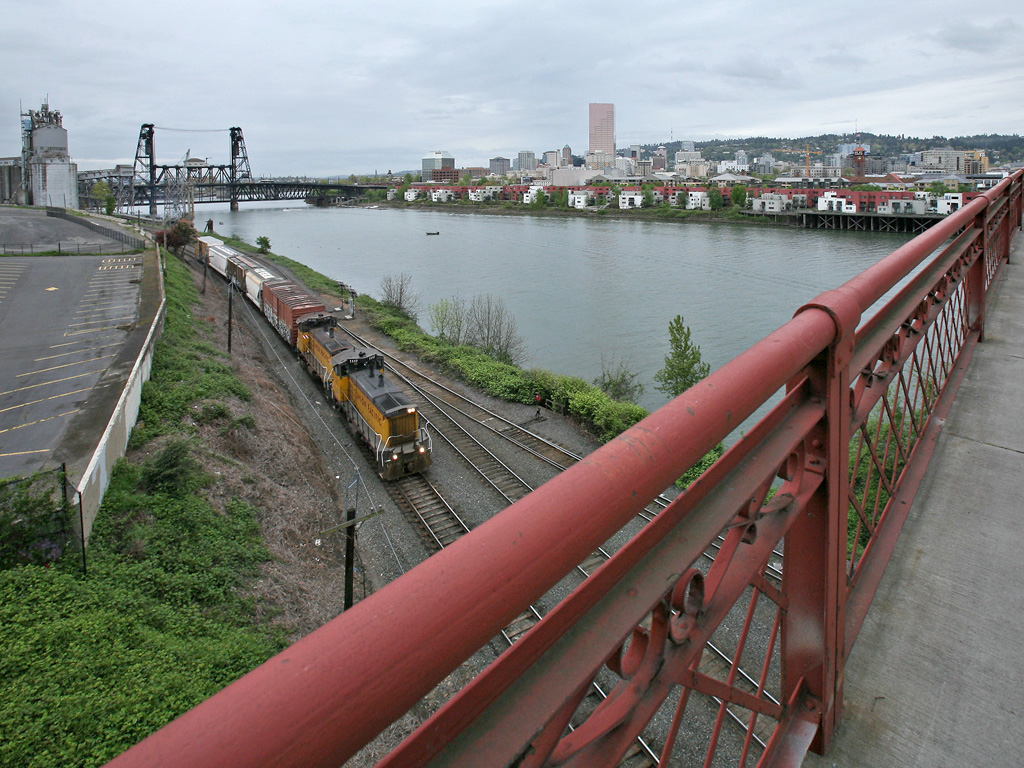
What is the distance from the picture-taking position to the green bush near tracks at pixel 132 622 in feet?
14.7

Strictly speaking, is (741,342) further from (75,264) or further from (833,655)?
(75,264)

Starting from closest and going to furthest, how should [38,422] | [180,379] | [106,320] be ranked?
[38,422]
[180,379]
[106,320]

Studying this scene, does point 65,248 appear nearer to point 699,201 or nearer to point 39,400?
point 39,400

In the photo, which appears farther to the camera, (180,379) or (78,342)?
(78,342)

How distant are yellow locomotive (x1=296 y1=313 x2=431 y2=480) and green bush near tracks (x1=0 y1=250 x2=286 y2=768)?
2.20m

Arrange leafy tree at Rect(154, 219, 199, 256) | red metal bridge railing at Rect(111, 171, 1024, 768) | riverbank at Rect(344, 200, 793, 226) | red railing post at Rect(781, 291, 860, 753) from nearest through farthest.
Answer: red metal bridge railing at Rect(111, 171, 1024, 768) < red railing post at Rect(781, 291, 860, 753) < leafy tree at Rect(154, 219, 199, 256) < riverbank at Rect(344, 200, 793, 226)

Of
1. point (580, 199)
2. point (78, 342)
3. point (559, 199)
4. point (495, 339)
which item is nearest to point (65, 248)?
point (78, 342)

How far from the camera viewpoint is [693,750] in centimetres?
495

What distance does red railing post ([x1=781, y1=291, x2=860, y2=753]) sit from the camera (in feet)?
4.21

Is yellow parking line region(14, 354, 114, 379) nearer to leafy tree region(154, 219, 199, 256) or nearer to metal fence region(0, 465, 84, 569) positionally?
metal fence region(0, 465, 84, 569)

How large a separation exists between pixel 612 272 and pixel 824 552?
31.6m

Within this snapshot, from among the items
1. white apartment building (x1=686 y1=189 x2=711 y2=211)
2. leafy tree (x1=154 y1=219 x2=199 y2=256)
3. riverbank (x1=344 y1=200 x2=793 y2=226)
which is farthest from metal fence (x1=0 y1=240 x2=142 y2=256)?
white apartment building (x1=686 y1=189 x2=711 y2=211)

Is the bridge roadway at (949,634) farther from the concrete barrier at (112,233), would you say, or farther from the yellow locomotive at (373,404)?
the concrete barrier at (112,233)

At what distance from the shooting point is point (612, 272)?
32125mm
